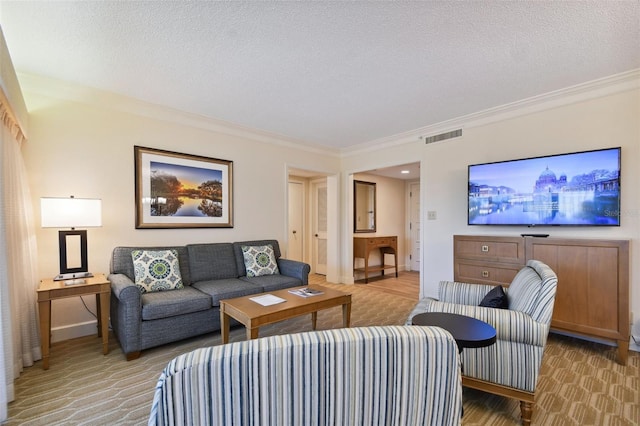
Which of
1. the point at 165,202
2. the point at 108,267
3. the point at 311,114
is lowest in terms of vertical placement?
the point at 108,267

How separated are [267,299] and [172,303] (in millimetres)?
865

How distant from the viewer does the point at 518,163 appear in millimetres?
3193

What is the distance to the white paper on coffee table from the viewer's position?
2457 millimetres

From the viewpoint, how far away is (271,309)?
7.55ft

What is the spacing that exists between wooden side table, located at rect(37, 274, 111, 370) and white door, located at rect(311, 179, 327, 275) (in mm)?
4083

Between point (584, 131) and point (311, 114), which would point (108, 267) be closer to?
point (311, 114)

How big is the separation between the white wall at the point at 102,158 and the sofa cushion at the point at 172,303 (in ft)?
2.84

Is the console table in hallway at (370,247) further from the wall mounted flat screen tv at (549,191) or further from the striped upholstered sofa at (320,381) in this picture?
the striped upholstered sofa at (320,381)

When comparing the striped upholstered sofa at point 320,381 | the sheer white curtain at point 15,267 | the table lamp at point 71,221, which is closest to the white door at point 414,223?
the table lamp at point 71,221

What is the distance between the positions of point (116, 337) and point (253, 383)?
9.71 ft

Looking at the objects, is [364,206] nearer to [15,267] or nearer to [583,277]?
[583,277]

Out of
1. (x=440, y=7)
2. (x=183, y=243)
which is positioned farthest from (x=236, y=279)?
(x=440, y=7)

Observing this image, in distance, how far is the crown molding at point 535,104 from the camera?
2713mm

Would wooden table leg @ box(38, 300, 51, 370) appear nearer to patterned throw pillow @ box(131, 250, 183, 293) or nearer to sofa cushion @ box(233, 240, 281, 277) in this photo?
patterned throw pillow @ box(131, 250, 183, 293)
